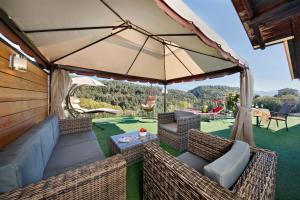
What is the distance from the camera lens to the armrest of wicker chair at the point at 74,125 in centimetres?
274

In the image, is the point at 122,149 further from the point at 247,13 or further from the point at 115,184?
the point at 247,13

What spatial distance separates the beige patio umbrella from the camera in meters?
1.42

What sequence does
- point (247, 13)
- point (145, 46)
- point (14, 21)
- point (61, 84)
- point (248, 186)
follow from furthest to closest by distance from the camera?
point (61, 84)
point (145, 46)
point (14, 21)
point (247, 13)
point (248, 186)

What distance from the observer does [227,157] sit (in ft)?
3.27

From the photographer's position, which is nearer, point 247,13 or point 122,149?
point 247,13

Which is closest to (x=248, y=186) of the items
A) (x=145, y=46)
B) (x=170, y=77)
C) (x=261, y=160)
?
(x=261, y=160)

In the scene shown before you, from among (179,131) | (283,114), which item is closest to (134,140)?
(179,131)

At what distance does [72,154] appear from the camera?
184 centimetres

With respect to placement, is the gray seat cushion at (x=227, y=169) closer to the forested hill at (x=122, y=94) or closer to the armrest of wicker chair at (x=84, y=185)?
the armrest of wicker chair at (x=84, y=185)

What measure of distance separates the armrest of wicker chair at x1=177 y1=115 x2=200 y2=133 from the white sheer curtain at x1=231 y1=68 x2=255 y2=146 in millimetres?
832

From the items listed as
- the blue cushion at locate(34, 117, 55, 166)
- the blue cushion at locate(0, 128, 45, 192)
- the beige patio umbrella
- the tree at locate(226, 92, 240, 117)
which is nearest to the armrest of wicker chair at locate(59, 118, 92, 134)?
the blue cushion at locate(34, 117, 55, 166)

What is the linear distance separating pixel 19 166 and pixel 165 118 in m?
3.04

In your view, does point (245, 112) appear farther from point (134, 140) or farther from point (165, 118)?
point (134, 140)

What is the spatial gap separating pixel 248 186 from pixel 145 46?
2983 mm
